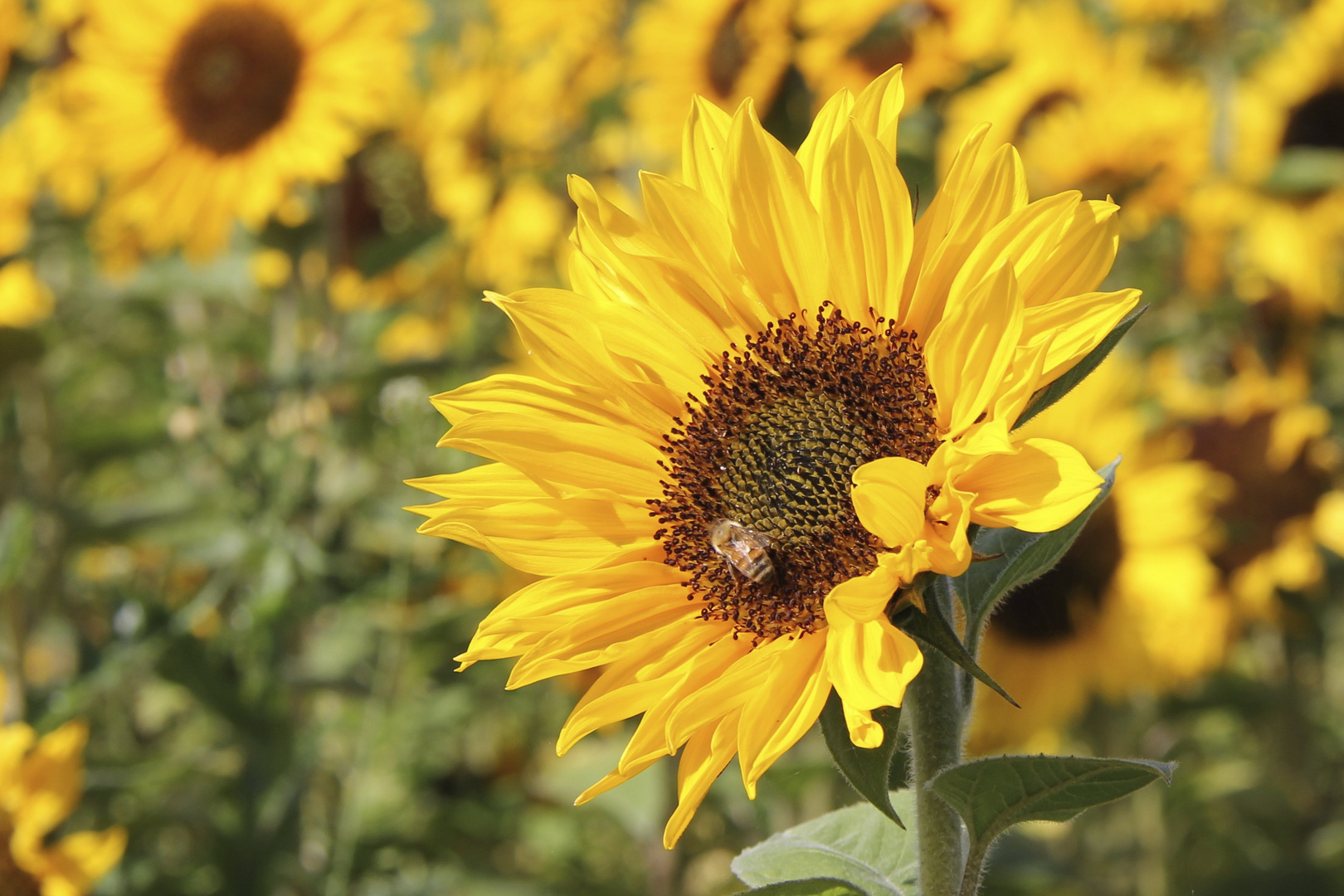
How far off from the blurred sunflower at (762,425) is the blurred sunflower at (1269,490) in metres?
1.84

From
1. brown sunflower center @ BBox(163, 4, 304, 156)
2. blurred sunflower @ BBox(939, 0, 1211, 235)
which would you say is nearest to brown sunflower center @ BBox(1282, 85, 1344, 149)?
blurred sunflower @ BBox(939, 0, 1211, 235)

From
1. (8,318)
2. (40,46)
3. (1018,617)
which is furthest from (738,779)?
(40,46)

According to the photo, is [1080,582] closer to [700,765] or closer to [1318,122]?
[700,765]

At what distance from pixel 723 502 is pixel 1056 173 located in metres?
2.61

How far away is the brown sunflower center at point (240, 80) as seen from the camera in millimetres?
3441

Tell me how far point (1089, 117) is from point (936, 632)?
3.02 metres

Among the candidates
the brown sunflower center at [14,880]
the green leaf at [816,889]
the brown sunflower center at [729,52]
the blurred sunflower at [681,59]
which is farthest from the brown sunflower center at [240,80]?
the green leaf at [816,889]

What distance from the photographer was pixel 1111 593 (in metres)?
2.76

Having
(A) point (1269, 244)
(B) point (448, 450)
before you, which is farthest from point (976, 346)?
(A) point (1269, 244)

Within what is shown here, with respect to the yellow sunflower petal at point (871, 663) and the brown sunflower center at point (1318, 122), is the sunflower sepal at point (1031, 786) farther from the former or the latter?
the brown sunflower center at point (1318, 122)

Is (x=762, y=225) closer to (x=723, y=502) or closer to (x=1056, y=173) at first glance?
(x=723, y=502)

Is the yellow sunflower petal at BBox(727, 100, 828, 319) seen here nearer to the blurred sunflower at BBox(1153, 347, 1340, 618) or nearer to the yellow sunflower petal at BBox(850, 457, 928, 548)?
the yellow sunflower petal at BBox(850, 457, 928, 548)

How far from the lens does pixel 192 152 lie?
3.47 meters

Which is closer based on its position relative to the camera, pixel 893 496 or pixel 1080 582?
pixel 893 496
